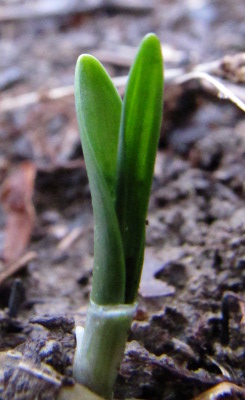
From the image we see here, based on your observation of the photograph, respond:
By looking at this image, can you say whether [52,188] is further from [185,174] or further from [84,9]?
[84,9]

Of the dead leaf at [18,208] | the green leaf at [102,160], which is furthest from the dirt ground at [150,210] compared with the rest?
the green leaf at [102,160]

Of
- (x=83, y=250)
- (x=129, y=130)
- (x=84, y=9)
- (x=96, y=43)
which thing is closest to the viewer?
(x=129, y=130)

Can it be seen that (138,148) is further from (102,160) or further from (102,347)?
(102,347)

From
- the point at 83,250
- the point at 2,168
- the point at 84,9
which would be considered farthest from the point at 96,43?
the point at 83,250

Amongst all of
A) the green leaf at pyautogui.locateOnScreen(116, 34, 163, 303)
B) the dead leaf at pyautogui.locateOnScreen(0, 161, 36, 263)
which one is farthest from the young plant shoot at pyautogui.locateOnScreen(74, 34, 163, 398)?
the dead leaf at pyautogui.locateOnScreen(0, 161, 36, 263)

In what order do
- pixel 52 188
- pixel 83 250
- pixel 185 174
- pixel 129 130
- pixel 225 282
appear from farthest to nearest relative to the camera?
pixel 52 188 < pixel 185 174 < pixel 83 250 < pixel 225 282 < pixel 129 130

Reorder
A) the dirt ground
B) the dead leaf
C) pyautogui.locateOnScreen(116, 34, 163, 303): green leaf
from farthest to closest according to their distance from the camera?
1. the dead leaf
2. the dirt ground
3. pyautogui.locateOnScreen(116, 34, 163, 303): green leaf

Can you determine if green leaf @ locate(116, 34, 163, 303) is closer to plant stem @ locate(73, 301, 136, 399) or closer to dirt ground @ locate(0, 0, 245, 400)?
plant stem @ locate(73, 301, 136, 399)
